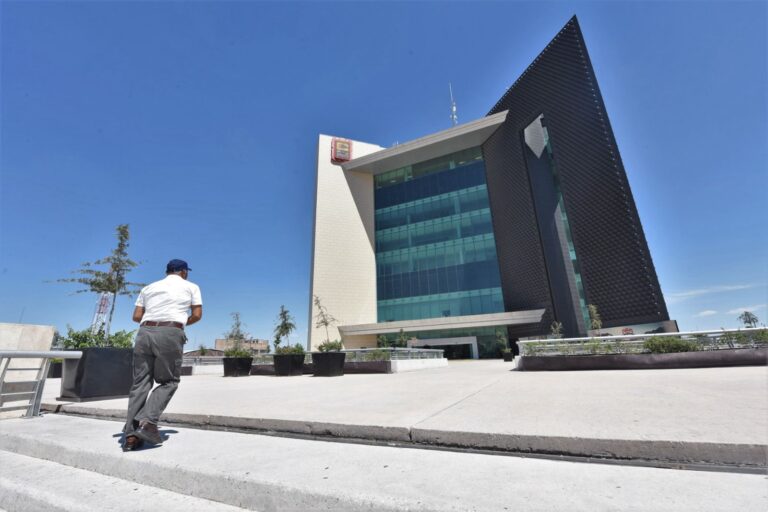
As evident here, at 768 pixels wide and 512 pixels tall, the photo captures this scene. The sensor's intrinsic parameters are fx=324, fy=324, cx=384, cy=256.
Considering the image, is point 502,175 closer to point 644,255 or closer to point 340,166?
point 644,255

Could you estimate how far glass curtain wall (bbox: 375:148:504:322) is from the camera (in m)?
34.4

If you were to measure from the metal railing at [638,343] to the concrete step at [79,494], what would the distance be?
39.5 feet

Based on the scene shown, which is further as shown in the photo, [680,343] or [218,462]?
[680,343]

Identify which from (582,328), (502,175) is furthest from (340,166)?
(582,328)

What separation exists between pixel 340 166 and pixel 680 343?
38389 millimetres

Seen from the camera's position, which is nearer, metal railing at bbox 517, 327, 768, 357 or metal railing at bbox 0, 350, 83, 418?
metal railing at bbox 0, 350, 83, 418

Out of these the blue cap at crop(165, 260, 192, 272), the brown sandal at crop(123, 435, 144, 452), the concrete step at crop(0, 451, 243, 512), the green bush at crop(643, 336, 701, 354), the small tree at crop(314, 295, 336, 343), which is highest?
the small tree at crop(314, 295, 336, 343)

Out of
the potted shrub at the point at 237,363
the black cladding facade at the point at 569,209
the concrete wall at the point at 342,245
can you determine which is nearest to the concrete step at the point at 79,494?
the potted shrub at the point at 237,363

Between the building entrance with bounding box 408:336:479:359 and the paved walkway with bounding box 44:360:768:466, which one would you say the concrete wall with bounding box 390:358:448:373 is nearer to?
the paved walkway with bounding box 44:360:768:466

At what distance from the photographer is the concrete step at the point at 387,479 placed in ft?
4.55

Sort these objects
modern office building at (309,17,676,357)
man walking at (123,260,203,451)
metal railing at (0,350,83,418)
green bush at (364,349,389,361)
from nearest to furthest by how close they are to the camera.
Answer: man walking at (123,260,203,451)
metal railing at (0,350,83,418)
green bush at (364,349,389,361)
modern office building at (309,17,676,357)

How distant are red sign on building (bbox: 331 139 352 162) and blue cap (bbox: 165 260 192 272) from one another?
40.7 metres

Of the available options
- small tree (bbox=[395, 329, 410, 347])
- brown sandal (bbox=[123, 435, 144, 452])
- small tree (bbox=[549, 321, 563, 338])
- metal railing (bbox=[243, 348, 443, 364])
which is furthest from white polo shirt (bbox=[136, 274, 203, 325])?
small tree (bbox=[395, 329, 410, 347])

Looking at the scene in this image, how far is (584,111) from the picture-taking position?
2895cm
